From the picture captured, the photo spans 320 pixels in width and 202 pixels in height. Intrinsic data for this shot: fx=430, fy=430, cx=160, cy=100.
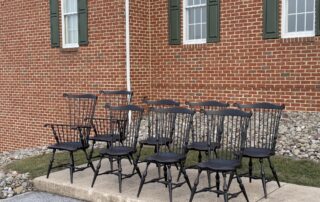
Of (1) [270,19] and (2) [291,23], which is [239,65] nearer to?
(1) [270,19]

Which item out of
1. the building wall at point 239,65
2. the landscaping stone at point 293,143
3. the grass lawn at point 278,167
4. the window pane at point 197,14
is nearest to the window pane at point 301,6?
the building wall at point 239,65

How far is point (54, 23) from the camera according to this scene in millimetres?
10227

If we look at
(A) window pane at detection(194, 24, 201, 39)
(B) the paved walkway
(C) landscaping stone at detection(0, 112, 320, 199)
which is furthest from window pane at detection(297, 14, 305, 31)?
(B) the paved walkway

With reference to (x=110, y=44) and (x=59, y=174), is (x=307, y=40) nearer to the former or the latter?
(x=110, y=44)

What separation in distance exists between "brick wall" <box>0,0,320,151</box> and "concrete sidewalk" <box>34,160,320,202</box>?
9.47 ft

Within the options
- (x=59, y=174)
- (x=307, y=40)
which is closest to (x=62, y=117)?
(x=59, y=174)

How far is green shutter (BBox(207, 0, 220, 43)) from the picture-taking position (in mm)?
8562

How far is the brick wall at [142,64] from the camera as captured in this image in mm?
7871

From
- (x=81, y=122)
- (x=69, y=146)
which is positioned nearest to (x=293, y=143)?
(x=69, y=146)

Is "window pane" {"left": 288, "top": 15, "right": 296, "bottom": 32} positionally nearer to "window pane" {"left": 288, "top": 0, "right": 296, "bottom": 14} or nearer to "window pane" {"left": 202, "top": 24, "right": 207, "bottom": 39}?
"window pane" {"left": 288, "top": 0, "right": 296, "bottom": 14}

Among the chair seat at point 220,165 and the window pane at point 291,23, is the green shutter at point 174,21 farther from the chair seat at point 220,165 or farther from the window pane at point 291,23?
the chair seat at point 220,165

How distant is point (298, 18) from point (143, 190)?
178 inches

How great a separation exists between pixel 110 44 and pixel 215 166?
534 centimetres

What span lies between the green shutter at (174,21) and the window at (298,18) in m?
2.26
